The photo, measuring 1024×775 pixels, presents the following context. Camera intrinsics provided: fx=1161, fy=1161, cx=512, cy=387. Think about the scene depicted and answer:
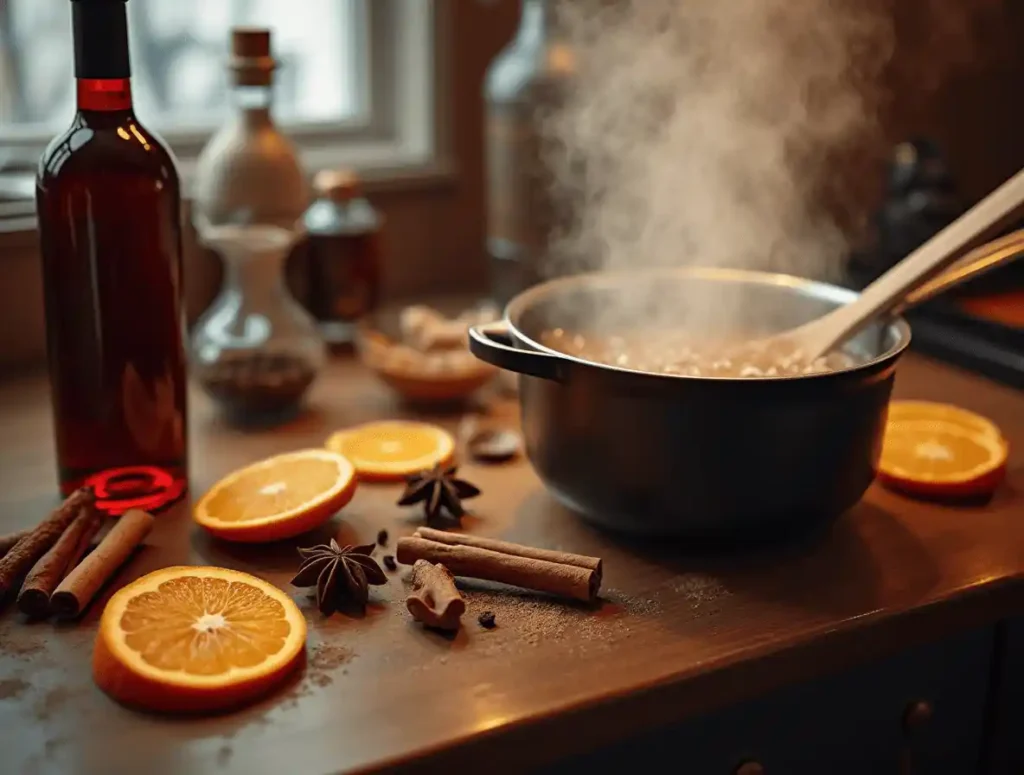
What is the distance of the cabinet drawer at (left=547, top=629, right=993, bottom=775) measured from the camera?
833 mm

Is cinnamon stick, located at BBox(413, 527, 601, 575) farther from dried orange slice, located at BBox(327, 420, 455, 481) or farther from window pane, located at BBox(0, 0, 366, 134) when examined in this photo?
window pane, located at BBox(0, 0, 366, 134)

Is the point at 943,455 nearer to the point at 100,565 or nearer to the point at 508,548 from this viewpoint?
the point at 508,548

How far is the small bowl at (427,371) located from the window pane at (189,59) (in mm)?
376

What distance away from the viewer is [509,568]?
88 cm

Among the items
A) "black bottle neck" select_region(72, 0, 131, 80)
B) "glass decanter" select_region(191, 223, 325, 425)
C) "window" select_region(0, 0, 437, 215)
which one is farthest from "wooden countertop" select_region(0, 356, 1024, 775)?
"window" select_region(0, 0, 437, 215)

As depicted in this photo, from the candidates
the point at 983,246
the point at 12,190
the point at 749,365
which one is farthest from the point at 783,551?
the point at 12,190

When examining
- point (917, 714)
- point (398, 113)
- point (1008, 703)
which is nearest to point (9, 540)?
point (917, 714)

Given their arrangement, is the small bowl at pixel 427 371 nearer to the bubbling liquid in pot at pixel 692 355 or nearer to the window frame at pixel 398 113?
the bubbling liquid in pot at pixel 692 355

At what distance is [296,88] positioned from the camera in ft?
5.56

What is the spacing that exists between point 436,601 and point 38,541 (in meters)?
0.32

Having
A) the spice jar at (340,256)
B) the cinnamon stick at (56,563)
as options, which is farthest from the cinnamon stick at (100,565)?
the spice jar at (340,256)

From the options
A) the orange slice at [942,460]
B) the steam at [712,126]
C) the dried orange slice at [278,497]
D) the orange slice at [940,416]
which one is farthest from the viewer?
the steam at [712,126]

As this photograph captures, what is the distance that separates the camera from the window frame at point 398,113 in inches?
63.7

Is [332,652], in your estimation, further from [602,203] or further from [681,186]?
[681,186]
